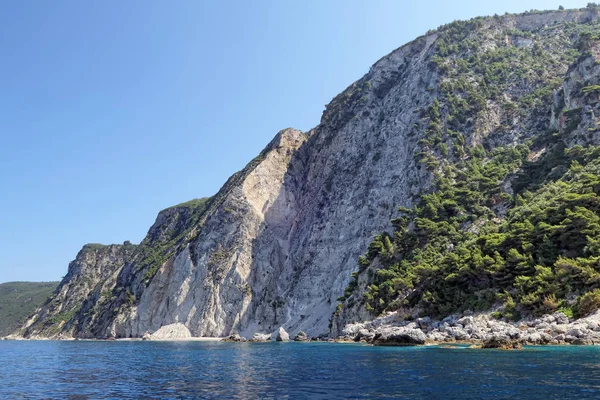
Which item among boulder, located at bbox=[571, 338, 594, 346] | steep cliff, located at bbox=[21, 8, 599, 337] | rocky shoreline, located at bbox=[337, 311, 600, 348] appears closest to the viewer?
boulder, located at bbox=[571, 338, 594, 346]

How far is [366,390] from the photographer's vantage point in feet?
65.1

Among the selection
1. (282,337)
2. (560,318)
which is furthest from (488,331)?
(282,337)

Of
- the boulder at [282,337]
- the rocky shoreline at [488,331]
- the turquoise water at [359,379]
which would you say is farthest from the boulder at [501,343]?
the boulder at [282,337]

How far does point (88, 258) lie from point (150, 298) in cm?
8729

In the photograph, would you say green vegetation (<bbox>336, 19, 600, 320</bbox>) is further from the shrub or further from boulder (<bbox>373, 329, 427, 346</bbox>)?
boulder (<bbox>373, 329, 427, 346</bbox>)

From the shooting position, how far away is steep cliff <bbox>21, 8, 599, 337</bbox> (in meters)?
83.8

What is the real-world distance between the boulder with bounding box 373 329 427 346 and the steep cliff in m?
17.3

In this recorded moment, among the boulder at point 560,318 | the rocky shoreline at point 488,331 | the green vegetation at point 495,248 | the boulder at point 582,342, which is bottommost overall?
the boulder at point 582,342

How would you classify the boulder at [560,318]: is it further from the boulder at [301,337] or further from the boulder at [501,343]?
the boulder at [301,337]

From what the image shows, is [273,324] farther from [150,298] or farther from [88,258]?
[88,258]

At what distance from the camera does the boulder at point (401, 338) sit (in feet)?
148

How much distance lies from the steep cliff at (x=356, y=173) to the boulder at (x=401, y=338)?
56.9 ft

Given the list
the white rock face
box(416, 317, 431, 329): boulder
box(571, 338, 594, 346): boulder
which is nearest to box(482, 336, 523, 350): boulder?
box(571, 338, 594, 346): boulder

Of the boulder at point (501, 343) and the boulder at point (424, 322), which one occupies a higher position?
the boulder at point (424, 322)
